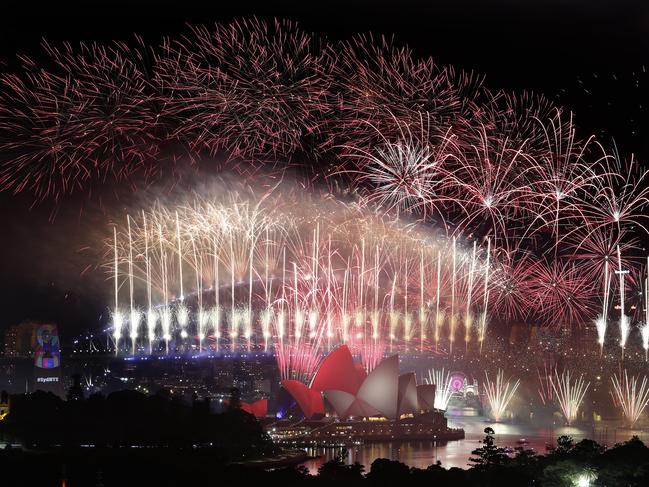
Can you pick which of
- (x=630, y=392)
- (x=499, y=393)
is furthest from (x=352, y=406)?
(x=630, y=392)

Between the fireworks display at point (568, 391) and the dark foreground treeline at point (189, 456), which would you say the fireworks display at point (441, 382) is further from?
the dark foreground treeline at point (189, 456)

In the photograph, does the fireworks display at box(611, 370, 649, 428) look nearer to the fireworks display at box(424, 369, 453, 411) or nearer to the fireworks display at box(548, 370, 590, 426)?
the fireworks display at box(548, 370, 590, 426)

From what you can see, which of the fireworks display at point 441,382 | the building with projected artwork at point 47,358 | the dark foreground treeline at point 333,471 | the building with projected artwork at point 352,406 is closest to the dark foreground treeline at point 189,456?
the dark foreground treeline at point 333,471

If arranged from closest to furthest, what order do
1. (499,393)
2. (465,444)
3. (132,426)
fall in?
1. (132,426)
2. (465,444)
3. (499,393)

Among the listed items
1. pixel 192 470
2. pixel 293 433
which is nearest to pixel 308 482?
pixel 192 470

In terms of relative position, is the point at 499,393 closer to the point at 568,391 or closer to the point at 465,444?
the point at 568,391

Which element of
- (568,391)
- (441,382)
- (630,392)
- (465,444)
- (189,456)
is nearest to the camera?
(189,456)

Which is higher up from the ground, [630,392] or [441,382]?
[441,382]
